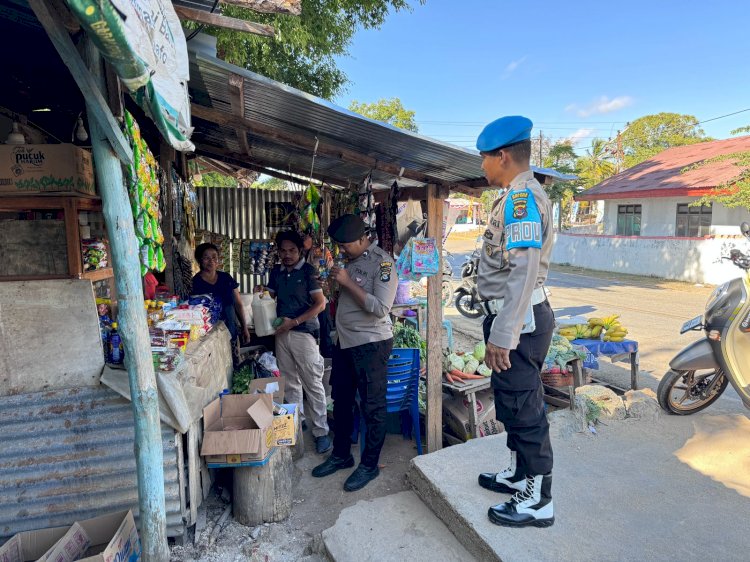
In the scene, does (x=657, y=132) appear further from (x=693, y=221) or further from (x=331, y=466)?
(x=331, y=466)

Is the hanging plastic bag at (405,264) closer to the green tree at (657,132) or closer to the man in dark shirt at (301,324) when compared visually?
the man in dark shirt at (301,324)

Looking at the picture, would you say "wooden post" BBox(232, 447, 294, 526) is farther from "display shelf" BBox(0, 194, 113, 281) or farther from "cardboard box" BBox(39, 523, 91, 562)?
"display shelf" BBox(0, 194, 113, 281)

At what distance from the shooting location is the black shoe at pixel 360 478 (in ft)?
11.3

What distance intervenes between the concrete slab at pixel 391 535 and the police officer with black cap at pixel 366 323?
438 mm

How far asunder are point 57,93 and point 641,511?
533cm

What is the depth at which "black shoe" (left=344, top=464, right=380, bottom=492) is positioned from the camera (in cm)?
344

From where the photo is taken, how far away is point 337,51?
8.98 metres

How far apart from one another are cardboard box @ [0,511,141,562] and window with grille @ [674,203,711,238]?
18.2m

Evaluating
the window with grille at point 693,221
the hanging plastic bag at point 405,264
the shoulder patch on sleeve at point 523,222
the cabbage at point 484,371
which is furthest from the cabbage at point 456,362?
the window with grille at point 693,221

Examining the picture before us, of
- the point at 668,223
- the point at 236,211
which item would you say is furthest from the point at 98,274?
the point at 668,223

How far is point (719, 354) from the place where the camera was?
3994 millimetres

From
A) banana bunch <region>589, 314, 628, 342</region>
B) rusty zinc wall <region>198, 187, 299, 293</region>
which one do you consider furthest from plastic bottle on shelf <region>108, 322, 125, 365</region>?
rusty zinc wall <region>198, 187, 299, 293</region>

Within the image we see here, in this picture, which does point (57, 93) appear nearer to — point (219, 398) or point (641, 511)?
point (219, 398)

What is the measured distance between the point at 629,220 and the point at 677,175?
7.68ft
